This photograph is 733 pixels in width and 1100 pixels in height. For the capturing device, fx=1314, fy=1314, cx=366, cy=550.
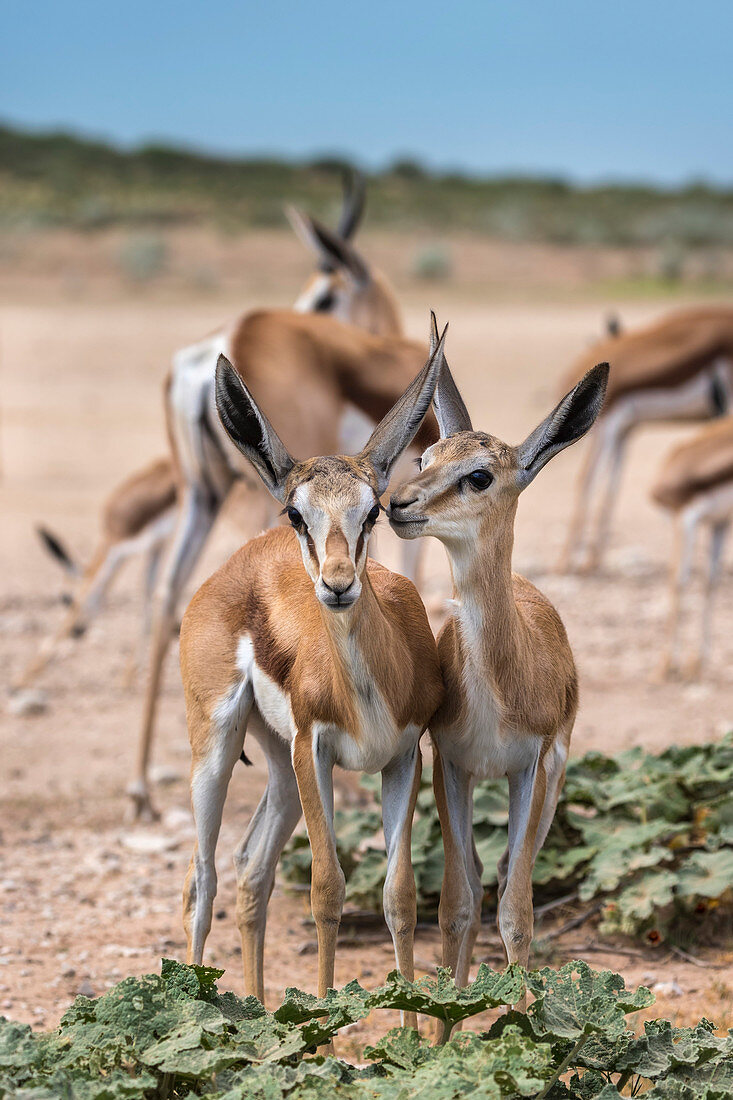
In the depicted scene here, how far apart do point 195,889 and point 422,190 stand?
67516 mm

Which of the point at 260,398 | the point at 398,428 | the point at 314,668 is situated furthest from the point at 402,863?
the point at 260,398

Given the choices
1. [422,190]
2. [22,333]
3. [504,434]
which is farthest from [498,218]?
[504,434]

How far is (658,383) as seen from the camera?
38.4ft

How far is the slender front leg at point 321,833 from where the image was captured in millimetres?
3535

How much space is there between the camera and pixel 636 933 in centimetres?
487

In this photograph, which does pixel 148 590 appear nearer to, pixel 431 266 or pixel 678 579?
pixel 678 579

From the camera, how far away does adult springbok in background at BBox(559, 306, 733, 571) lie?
1167 centimetres

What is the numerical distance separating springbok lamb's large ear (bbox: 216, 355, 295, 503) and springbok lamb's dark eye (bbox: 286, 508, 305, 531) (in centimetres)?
12

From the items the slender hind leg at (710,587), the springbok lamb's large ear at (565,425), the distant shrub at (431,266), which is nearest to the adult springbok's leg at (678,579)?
the slender hind leg at (710,587)

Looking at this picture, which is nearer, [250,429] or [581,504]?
[250,429]

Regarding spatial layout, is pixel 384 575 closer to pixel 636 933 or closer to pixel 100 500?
pixel 636 933

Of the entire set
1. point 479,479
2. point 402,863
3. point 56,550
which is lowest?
point 402,863

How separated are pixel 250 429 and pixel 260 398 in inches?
116

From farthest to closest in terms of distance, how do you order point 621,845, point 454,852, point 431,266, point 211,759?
point 431,266
point 621,845
point 211,759
point 454,852
